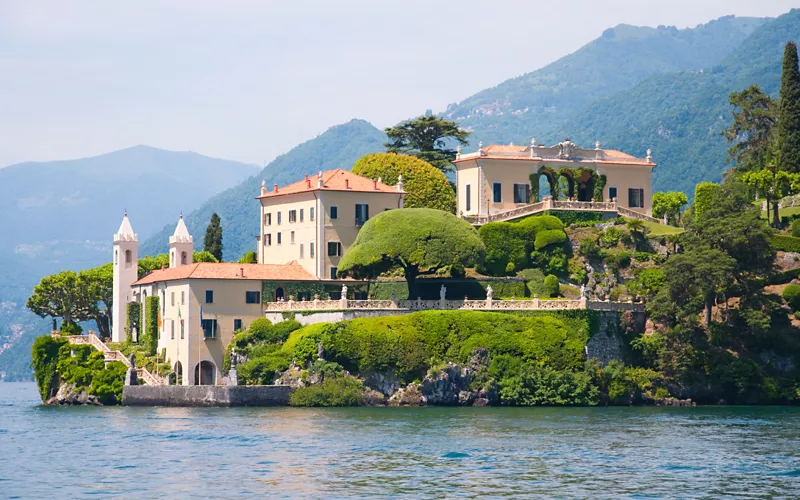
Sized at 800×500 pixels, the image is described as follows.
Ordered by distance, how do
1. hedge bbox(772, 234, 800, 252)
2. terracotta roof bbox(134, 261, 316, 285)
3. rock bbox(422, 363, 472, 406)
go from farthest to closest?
hedge bbox(772, 234, 800, 252), terracotta roof bbox(134, 261, 316, 285), rock bbox(422, 363, 472, 406)

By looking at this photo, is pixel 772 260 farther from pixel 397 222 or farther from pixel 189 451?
pixel 189 451

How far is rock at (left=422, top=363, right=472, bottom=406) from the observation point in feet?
278

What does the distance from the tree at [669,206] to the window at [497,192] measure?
12642mm

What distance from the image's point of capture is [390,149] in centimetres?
11994

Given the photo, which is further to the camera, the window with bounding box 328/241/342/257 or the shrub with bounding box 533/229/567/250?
the window with bounding box 328/241/342/257

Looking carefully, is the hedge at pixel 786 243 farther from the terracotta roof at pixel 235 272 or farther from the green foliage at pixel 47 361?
the green foliage at pixel 47 361

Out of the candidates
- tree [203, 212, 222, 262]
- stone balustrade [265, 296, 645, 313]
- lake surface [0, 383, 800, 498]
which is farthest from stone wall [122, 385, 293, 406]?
tree [203, 212, 222, 262]

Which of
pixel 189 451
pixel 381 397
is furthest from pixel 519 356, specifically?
pixel 189 451

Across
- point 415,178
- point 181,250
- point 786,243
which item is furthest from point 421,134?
point 786,243

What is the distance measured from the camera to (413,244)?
89.4 m

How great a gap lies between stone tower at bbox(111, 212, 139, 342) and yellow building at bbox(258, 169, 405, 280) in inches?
436

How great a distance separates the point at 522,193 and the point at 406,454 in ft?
157

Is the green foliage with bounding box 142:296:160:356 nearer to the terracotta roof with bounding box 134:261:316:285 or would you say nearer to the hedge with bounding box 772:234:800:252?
the terracotta roof with bounding box 134:261:316:285

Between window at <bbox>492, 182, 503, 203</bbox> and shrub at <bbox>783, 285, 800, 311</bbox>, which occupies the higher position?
window at <bbox>492, 182, 503, 203</bbox>
